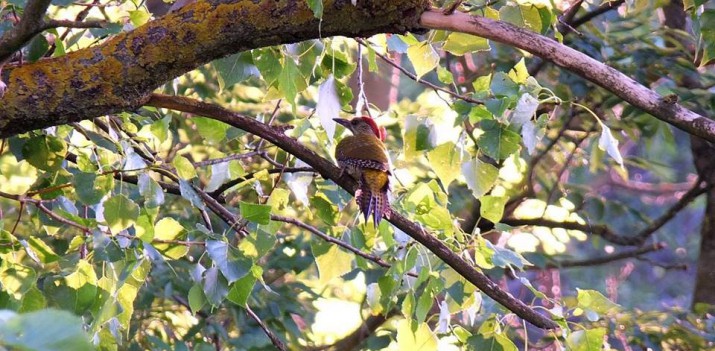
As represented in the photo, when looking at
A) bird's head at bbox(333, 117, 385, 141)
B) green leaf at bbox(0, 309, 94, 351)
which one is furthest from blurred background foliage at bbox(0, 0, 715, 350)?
bird's head at bbox(333, 117, 385, 141)

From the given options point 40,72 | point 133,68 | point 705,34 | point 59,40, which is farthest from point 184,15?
point 705,34

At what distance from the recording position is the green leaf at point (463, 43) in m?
2.30

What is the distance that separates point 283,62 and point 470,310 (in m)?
0.88

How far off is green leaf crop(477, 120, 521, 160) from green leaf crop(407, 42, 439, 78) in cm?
37

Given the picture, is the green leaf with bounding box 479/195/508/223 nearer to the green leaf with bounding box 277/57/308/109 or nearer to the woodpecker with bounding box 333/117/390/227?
the woodpecker with bounding box 333/117/390/227

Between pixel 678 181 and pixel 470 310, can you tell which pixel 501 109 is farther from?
pixel 678 181

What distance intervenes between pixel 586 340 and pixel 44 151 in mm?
1404

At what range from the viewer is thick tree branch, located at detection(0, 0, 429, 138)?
1.91 metres

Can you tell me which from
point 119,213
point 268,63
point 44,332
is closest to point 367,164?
point 268,63

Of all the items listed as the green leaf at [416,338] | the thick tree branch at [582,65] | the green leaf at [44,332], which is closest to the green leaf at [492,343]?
the green leaf at [416,338]

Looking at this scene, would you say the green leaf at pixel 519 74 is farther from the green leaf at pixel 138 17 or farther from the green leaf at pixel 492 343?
the green leaf at pixel 138 17

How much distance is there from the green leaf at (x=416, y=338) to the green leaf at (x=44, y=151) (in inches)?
39.2

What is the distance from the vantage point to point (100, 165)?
7.95 ft

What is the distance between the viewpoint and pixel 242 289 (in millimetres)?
2352
